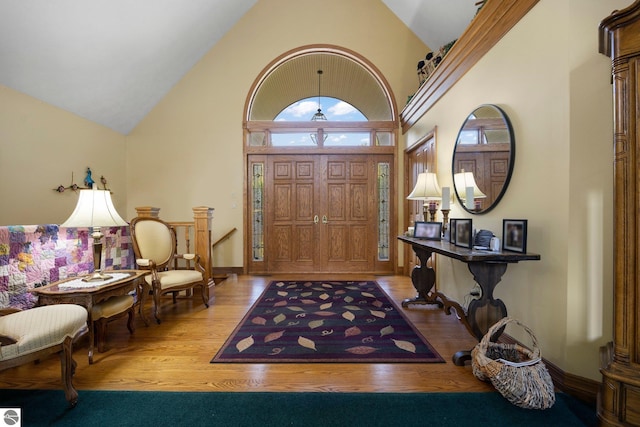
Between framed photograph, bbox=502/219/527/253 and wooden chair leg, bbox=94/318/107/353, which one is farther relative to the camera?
wooden chair leg, bbox=94/318/107/353

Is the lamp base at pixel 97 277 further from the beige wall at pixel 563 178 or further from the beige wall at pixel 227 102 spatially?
the beige wall at pixel 563 178

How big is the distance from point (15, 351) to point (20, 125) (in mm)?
3202

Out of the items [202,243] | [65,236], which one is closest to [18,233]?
[65,236]

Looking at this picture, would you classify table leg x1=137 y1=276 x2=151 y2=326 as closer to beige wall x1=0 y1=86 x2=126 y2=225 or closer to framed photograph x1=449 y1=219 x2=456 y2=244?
beige wall x1=0 y1=86 x2=126 y2=225

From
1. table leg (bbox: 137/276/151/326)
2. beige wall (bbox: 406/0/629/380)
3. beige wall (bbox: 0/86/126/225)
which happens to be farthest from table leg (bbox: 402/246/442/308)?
beige wall (bbox: 0/86/126/225)

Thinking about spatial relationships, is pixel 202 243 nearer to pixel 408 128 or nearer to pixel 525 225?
pixel 525 225

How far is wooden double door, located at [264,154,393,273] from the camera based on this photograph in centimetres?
483

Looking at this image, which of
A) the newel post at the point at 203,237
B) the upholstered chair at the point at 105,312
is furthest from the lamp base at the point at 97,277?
the newel post at the point at 203,237

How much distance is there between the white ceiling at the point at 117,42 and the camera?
2828 mm

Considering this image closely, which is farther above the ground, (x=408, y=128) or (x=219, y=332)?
(x=408, y=128)

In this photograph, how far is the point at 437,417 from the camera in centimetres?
143

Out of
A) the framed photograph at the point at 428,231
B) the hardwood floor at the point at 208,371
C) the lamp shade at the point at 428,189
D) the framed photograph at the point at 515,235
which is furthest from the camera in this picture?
the lamp shade at the point at 428,189

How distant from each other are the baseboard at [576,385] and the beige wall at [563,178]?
0.04 metres

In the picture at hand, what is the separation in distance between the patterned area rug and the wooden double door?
1246mm
